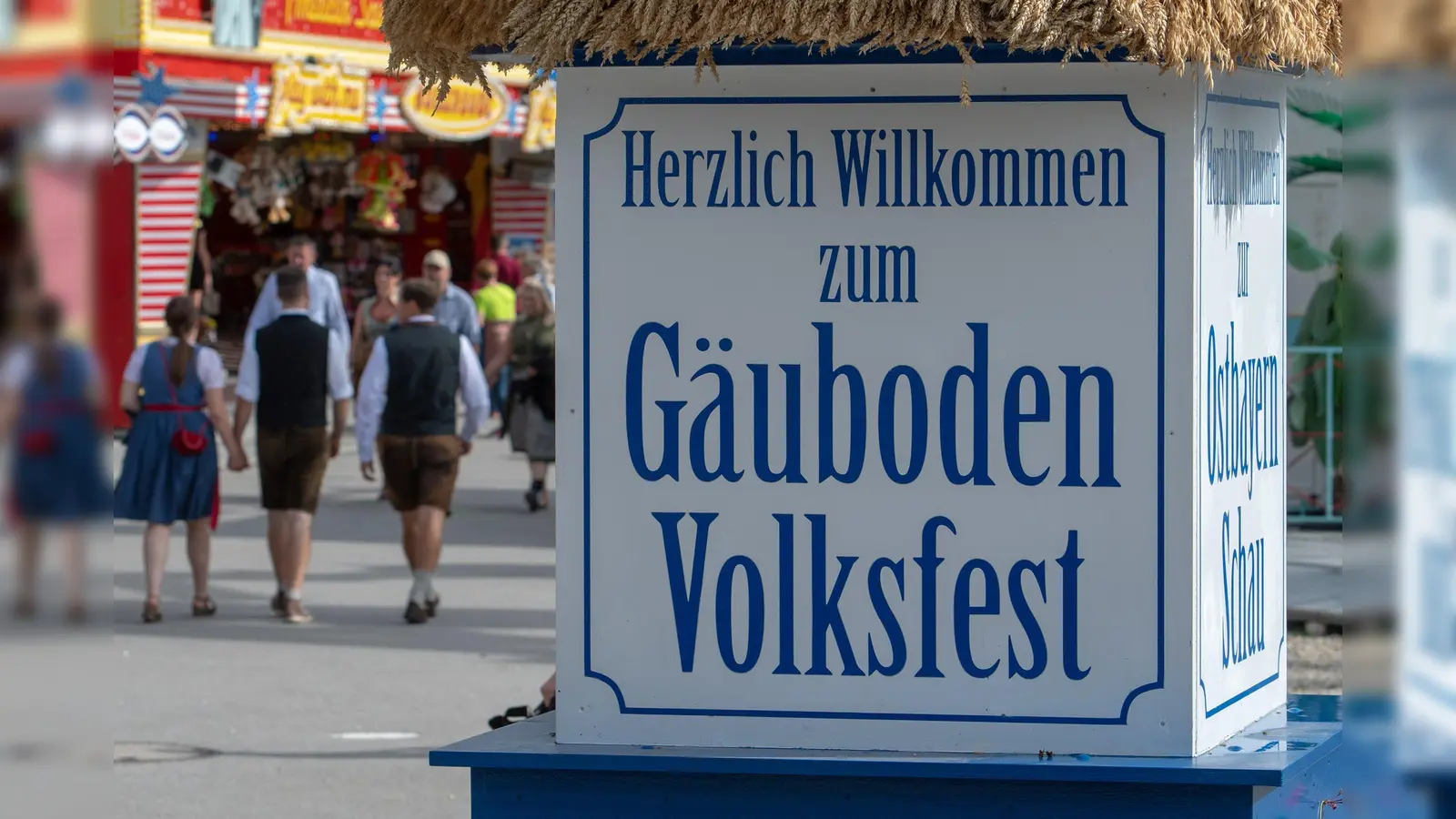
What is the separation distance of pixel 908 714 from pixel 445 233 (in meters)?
27.7

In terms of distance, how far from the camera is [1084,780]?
2.71 m

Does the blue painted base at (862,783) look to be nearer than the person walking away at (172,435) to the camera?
Yes

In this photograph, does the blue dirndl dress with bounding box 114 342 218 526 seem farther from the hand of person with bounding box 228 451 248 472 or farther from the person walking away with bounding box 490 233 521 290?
the person walking away with bounding box 490 233 521 290

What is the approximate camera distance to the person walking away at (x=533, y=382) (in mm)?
13922

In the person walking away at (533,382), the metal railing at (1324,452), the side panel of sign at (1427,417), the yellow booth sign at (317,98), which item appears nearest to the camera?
the side panel of sign at (1427,417)

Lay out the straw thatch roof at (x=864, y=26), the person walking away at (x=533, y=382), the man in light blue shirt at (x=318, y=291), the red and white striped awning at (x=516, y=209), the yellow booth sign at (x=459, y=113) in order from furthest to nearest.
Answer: the red and white striped awning at (x=516, y=209), the yellow booth sign at (x=459, y=113), the person walking away at (x=533, y=382), the man in light blue shirt at (x=318, y=291), the straw thatch roof at (x=864, y=26)

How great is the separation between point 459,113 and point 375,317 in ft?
32.2

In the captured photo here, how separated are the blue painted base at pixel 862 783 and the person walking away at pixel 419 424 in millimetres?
7196

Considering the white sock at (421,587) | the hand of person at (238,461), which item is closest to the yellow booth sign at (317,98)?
the hand of person at (238,461)

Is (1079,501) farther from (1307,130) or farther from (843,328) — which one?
(1307,130)

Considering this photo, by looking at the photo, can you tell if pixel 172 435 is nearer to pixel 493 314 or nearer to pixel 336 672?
pixel 336 672

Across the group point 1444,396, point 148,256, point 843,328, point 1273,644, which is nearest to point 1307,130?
point 1273,644

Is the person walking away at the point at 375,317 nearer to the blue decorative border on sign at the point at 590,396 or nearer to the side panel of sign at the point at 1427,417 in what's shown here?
the blue decorative border on sign at the point at 590,396

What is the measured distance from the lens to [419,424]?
1007cm
